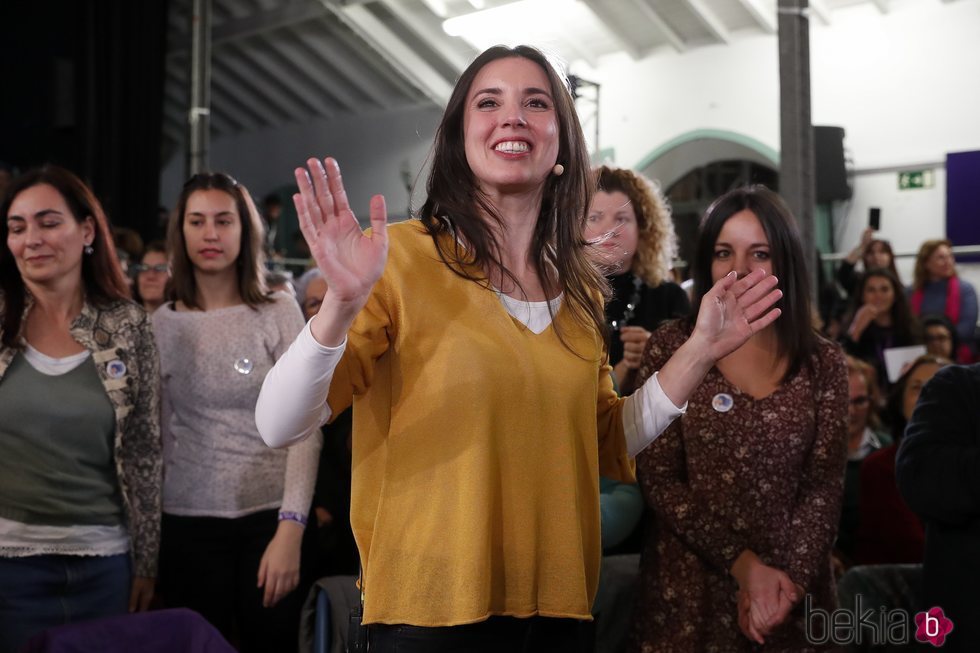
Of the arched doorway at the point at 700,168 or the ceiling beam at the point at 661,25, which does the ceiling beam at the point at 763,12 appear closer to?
the ceiling beam at the point at 661,25

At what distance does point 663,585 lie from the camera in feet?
6.83

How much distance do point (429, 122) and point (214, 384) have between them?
34.8 feet

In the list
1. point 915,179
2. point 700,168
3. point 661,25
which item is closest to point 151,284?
point 915,179

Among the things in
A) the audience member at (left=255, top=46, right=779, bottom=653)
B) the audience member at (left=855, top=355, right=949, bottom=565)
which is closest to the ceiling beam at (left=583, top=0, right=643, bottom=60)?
the audience member at (left=855, top=355, right=949, bottom=565)

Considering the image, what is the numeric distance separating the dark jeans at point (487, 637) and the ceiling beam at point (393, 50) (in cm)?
1076

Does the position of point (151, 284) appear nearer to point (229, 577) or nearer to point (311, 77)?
point (229, 577)

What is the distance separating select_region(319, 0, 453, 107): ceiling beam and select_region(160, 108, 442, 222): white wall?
37 centimetres

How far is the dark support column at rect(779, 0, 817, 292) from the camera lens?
5223mm

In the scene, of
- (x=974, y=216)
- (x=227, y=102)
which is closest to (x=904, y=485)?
(x=974, y=216)

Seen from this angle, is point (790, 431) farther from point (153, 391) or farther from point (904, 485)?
point (153, 391)

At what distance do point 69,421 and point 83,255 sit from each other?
1.38 feet

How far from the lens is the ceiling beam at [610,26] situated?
10742 millimetres

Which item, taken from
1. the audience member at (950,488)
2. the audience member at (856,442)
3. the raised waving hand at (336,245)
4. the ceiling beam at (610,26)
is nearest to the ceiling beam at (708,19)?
the ceiling beam at (610,26)

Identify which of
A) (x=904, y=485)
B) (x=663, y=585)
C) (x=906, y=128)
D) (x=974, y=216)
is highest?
(x=906, y=128)
